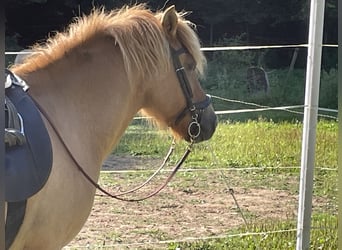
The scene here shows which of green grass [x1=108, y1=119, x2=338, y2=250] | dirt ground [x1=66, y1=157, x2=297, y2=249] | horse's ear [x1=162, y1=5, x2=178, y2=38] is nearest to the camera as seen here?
horse's ear [x1=162, y1=5, x2=178, y2=38]

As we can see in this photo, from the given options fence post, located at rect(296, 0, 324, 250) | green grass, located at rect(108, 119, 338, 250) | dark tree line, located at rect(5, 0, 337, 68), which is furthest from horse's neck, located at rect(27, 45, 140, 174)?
dark tree line, located at rect(5, 0, 337, 68)

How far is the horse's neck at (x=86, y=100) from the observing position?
2658 mm

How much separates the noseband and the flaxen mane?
0.05 metres

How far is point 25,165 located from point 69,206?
1.01 ft

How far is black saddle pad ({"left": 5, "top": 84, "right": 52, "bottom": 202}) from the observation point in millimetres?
2303

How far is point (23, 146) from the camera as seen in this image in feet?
7.80

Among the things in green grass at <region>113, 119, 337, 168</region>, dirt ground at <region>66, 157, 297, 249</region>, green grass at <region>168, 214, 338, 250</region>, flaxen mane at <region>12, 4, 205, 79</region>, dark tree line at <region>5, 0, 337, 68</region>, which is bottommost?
green grass at <region>113, 119, 337, 168</region>

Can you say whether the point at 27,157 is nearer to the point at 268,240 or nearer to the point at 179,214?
the point at 268,240

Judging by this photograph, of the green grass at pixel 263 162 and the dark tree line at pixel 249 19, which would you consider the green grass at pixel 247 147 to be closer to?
the green grass at pixel 263 162

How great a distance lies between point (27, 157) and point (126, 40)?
77 cm

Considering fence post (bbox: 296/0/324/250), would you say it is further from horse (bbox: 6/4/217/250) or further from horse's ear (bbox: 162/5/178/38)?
horse's ear (bbox: 162/5/178/38)

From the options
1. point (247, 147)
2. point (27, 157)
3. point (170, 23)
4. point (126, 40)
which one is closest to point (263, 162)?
point (247, 147)

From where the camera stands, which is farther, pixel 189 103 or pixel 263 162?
pixel 263 162

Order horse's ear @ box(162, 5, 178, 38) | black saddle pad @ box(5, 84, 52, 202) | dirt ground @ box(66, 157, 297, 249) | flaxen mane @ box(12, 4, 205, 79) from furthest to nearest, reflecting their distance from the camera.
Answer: dirt ground @ box(66, 157, 297, 249), horse's ear @ box(162, 5, 178, 38), flaxen mane @ box(12, 4, 205, 79), black saddle pad @ box(5, 84, 52, 202)
